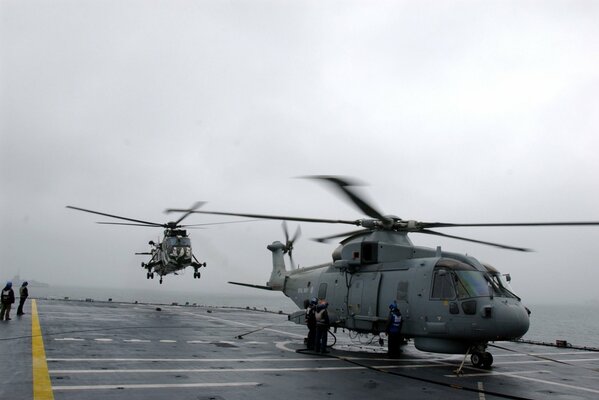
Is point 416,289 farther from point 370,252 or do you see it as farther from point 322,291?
point 322,291

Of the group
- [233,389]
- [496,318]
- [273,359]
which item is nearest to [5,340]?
[273,359]

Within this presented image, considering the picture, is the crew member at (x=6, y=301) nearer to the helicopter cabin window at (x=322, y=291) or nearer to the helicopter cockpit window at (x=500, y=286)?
the helicopter cabin window at (x=322, y=291)

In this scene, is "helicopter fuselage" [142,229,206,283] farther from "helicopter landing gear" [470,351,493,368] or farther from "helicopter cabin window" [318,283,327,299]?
"helicopter landing gear" [470,351,493,368]

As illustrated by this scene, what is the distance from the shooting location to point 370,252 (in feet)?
55.8

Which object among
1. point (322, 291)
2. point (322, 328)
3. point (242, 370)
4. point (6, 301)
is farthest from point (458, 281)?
point (6, 301)

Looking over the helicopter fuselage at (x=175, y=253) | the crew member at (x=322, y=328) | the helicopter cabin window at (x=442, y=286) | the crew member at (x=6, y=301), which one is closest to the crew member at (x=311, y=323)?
the crew member at (x=322, y=328)

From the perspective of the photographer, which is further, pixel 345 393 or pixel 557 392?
pixel 557 392

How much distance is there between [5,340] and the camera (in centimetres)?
1474

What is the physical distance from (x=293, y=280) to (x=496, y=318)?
34.1 feet

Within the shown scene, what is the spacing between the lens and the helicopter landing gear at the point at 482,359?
14000 millimetres

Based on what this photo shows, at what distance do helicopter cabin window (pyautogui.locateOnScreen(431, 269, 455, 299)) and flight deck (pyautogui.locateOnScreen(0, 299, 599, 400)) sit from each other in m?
2.09

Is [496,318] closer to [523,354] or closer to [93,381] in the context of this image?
[523,354]

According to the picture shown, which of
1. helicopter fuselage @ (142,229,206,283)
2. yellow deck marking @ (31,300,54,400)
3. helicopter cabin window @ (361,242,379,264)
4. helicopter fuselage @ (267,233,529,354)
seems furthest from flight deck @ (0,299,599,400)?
helicopter fuselage @ (142,229,206,283)

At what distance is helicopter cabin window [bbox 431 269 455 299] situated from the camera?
14289 mm
